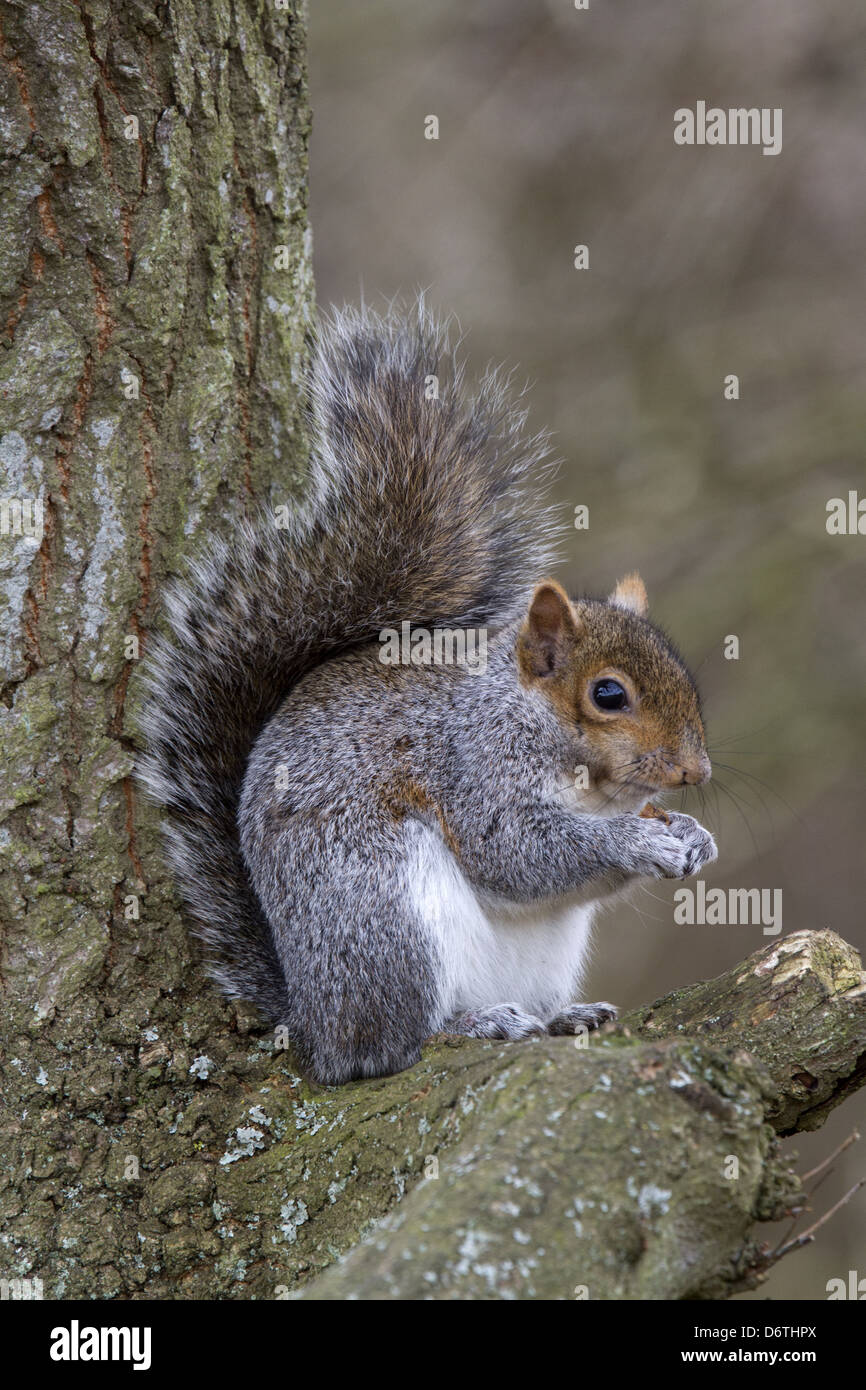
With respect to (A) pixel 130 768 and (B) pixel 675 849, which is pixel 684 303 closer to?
(B) pixel 675 849

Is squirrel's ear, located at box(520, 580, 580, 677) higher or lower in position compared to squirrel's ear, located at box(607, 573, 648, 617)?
lower

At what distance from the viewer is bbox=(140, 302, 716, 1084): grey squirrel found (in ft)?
7.06

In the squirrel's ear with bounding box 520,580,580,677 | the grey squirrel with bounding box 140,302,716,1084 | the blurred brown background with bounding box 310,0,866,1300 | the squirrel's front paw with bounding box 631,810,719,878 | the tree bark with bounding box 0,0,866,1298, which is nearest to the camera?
the tree bark with bounding box 0,0,866,1298

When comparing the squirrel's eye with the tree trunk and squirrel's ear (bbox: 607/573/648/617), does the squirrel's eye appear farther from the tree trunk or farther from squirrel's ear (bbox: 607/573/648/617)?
the tree trunk

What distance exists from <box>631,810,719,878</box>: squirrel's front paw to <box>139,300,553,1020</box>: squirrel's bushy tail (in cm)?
55

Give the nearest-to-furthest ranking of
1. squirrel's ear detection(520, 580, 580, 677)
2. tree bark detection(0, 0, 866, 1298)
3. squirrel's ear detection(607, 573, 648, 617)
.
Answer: tree bark detection(0, 0, 866, 1298) < squirrel's ear detection(520, 580, 580, 677) < squirrel's ear detection(607, 573, 648, 617)

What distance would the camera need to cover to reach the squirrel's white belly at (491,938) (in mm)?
2197

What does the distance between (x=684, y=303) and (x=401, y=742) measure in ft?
7.87

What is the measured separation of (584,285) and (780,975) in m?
2.86

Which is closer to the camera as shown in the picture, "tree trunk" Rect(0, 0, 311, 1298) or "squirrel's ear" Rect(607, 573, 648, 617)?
"tree trunk" Rect(0, 0, 311, 1298)

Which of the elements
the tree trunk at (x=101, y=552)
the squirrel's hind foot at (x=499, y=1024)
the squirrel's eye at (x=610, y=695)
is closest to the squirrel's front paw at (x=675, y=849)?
the squirrel's eye at (x=610, y=695)

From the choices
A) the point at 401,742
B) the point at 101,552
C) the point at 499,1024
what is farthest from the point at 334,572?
the point at 499,1024

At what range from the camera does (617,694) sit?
2.39 m

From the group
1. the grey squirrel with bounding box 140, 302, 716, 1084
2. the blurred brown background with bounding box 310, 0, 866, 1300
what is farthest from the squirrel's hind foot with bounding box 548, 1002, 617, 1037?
the blurred brown background with bounding box 310, 0, 866, 1300
